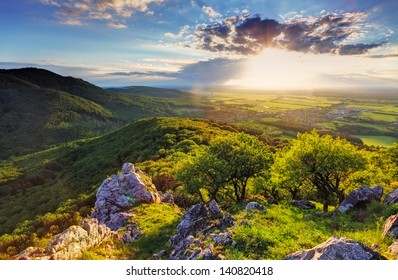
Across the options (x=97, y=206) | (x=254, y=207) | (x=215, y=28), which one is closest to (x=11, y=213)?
(x=97, y=206)

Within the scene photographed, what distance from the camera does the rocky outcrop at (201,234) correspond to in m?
11.1

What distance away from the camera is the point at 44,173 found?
72875 millimetres

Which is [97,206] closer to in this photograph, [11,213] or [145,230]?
[145,230]

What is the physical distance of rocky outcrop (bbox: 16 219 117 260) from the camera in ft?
36.5

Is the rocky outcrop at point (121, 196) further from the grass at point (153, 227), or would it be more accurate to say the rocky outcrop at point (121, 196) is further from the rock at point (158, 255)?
the rock at point (158, 255)

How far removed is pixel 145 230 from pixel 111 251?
14.7ft

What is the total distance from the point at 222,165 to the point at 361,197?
392 inches

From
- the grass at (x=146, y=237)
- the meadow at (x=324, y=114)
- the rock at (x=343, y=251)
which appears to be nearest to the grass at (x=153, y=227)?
the grass at (x=146, y=237)

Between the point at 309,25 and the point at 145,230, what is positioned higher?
the point at 309,25

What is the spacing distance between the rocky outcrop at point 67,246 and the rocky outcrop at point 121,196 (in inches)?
309

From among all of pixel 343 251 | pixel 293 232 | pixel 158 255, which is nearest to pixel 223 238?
pixel 293 232

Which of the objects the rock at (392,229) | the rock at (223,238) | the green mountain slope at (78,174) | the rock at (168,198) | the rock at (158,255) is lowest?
the green mountain slope at (78,174)

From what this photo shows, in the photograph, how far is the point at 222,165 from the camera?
905 inches

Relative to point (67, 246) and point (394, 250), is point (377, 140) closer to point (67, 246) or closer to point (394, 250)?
point (394, 250)
